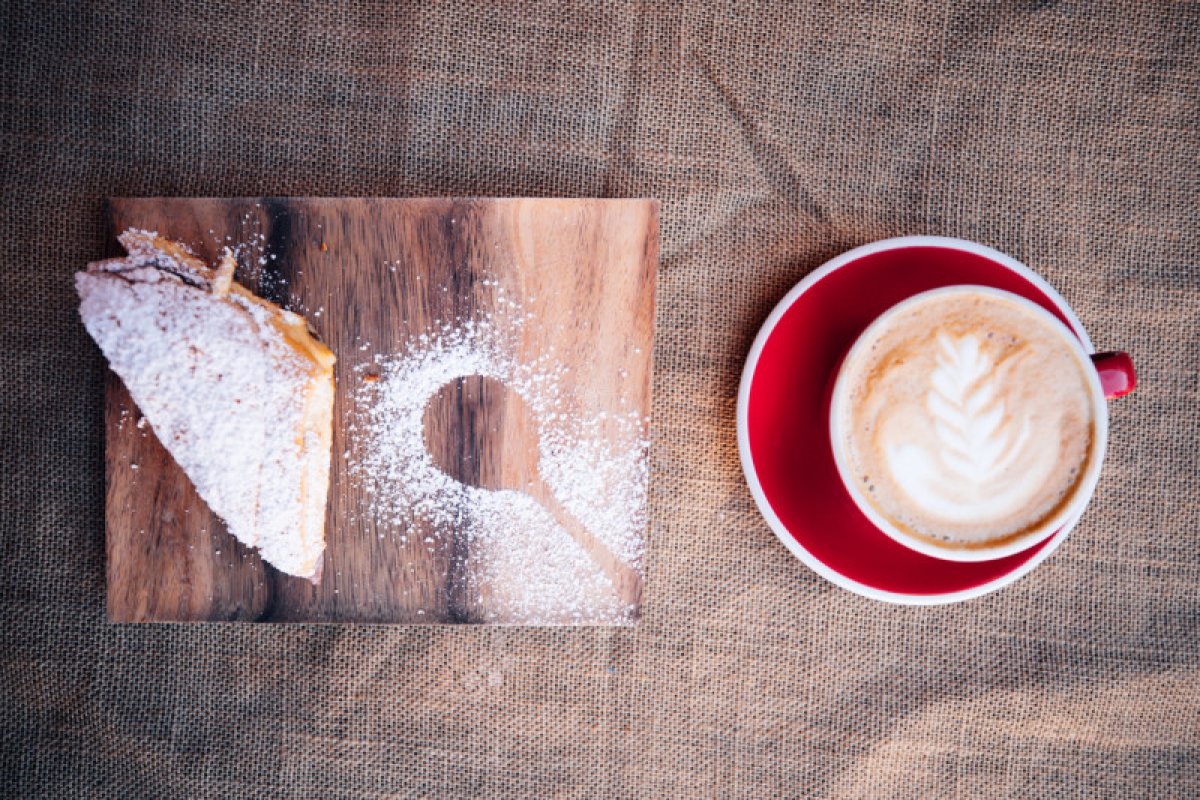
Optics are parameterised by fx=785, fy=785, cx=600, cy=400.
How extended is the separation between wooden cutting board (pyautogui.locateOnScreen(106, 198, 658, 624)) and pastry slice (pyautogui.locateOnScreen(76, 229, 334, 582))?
27 millimetres

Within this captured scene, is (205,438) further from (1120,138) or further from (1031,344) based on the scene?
(1120,138)

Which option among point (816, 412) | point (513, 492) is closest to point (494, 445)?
point (513, 492)

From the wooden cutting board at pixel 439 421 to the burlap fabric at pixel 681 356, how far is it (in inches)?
2.8

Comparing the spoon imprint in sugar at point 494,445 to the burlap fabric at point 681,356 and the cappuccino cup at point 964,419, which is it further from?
the cappuccino cup at point 964,419

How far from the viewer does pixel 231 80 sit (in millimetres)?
898

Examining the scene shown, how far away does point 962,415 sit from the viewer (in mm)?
701

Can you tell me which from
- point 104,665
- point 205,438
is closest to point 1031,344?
point 205,438

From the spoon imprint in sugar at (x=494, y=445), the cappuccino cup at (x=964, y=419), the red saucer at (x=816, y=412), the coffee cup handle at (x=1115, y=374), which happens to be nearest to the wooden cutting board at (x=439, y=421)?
the spoon imprint in sugar at (x=494, y=445)

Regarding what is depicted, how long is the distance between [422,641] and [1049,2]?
1044mm

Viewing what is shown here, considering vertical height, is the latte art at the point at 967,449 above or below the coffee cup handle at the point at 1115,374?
below

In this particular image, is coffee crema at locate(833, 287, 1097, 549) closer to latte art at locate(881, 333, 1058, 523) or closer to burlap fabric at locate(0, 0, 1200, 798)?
latte art at locate(881, 333, 1058, 523)

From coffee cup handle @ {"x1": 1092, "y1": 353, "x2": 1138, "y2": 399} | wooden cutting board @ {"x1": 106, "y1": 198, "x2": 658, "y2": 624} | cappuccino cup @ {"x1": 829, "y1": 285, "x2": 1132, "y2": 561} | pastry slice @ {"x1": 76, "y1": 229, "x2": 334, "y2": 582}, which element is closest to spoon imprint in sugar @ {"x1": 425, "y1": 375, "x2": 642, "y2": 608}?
wooden cutting board @ {"x1": 106, "y1": 198, "x2": 658, "y2": 624}

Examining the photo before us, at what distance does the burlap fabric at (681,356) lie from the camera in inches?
35.4

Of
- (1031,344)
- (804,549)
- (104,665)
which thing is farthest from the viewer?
(104,665)
